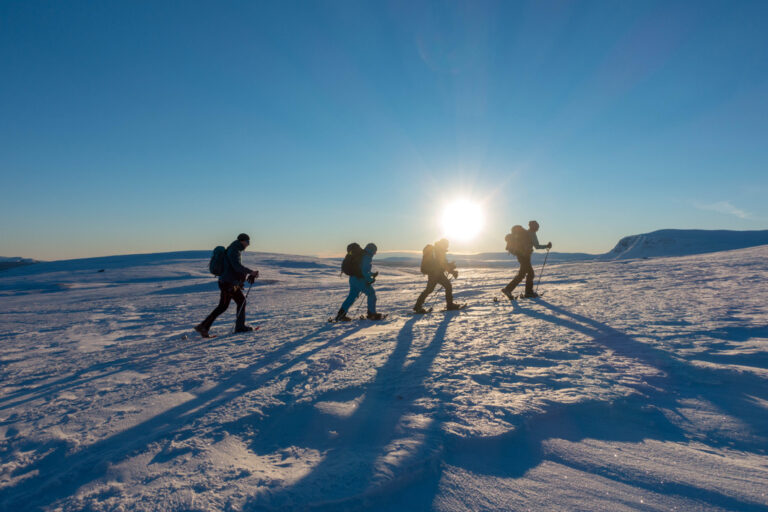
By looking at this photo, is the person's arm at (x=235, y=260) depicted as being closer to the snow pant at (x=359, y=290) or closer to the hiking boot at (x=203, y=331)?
the hiking boot at (x=203, y=331)

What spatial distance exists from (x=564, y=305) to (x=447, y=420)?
6.70 m

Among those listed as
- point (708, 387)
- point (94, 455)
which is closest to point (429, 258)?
point (708, 387)

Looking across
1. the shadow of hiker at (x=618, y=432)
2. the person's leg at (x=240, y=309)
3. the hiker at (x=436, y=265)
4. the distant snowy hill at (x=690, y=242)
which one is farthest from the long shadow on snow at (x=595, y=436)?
the distant snowy hill at (x=690, y=242)

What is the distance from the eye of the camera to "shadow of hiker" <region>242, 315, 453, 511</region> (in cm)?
221

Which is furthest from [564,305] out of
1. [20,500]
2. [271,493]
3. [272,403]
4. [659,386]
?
[20,500]

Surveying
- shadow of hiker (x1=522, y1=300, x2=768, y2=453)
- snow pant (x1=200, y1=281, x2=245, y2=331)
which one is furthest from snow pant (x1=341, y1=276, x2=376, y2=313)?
shadow of hiker (x1=522, y1=300, x2=768, y2=453)

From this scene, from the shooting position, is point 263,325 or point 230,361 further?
point 263,325

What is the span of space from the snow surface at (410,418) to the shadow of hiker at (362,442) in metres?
0.01

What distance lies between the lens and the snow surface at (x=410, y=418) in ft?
7.32

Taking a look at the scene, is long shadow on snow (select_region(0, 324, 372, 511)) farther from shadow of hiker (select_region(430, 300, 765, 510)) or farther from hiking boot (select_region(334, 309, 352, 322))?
hiking boot (select_region(334, 309, 352, 322))

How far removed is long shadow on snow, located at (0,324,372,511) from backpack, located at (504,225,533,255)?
7841mm

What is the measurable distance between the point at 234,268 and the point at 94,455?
475cm

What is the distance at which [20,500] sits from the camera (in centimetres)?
233

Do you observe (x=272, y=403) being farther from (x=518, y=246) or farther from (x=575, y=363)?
(x=518, y=246)
